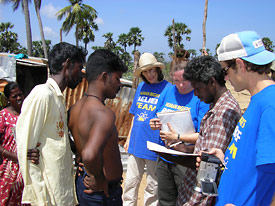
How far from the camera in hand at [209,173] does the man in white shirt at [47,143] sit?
99cm

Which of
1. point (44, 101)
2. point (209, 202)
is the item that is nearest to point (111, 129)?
point (44, 101)

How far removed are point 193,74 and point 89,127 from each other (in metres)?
0.89

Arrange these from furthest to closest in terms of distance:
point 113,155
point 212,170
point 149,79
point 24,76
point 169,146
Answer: point 24,76, point 149,79, point 169,146, point 113,155, point 212,170

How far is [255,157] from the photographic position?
1302mm

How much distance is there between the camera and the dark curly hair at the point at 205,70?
1983 mm

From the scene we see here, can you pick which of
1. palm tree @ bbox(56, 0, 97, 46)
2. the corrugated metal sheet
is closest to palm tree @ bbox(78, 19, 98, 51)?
palm tree @ bbox(56, 0, 97, 46)

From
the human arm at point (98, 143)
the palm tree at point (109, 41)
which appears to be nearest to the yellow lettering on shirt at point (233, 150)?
the human arm at point (98, 143)

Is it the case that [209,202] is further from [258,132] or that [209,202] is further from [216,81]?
[216,81]

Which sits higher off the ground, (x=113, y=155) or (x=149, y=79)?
(x=149, y=79)

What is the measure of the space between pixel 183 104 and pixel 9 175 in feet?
6.56

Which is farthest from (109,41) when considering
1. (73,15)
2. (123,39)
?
(73,15)

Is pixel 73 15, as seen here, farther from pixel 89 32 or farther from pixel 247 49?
pixel 247 49

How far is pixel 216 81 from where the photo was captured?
2.00 m

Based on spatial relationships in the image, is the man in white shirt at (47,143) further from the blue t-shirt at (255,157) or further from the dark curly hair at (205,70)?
the blue t-shirt at (255,157)
